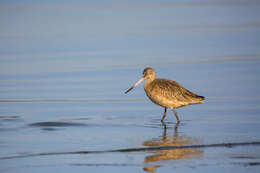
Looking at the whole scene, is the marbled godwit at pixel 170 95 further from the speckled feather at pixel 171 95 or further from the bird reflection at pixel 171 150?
the bird reflection at pixel 171 150

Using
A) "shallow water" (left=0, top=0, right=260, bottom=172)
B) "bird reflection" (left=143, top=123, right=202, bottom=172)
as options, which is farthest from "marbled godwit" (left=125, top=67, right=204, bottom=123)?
"bird reflection" (left=143, top=123, right=202, bottom=172)

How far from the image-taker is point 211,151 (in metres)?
8.42

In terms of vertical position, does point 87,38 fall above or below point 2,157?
above

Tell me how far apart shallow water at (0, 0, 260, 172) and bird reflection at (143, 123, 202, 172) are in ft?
0.05

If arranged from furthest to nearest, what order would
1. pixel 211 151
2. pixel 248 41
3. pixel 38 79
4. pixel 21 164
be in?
pixel 248 41
pixel 38 79
pixel 211 151
pixel 21 164

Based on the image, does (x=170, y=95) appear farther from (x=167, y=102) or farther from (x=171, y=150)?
(x=171, y=150)

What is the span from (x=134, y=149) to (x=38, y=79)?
21.3 ft

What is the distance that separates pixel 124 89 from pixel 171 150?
4912 mm

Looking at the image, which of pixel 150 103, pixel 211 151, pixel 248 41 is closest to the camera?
pixel 211 151

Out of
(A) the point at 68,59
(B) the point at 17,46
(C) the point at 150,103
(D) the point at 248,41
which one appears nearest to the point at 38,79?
(A) the point at 68,59

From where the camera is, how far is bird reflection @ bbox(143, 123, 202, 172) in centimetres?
812

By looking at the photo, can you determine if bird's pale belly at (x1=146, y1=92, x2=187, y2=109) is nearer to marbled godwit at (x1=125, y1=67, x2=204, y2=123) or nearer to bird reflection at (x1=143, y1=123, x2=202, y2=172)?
marbled godwit at (x1=125, y1=67, x2=204, y2=123)

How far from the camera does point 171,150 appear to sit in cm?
855

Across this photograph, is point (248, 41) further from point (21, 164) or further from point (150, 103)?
point (21, 164)
